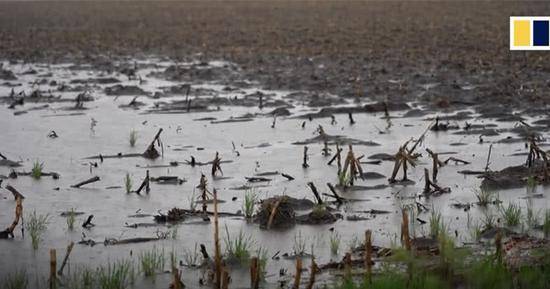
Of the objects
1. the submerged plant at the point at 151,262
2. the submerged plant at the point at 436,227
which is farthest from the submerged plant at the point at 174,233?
the submerged plant at the point at 436,227

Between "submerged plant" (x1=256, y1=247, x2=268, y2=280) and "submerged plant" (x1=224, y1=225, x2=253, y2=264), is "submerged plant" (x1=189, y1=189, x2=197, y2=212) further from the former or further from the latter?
"submerged plant" (x1=256, y1=247, x2=268, y2=280)

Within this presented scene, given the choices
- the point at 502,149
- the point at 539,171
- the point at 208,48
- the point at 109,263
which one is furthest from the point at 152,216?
the point at 208,48

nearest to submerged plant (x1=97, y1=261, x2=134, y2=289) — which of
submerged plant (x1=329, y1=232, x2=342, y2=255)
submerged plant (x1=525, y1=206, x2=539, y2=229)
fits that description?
submerged plant (x1=329, y1=232, x2=342, y2=255)

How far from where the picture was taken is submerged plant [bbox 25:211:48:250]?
8.13 metres

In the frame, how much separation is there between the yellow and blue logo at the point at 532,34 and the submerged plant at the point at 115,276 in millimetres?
15598

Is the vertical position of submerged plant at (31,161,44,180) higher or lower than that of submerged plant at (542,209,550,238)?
higher

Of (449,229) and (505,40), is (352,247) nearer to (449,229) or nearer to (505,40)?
(449,229)

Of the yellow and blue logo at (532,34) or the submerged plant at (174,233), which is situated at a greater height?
the yellow and blue logo at (532,34)

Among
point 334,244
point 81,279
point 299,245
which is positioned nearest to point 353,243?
point 334,244

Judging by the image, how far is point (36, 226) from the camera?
8531mm

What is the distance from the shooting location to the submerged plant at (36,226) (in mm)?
8133

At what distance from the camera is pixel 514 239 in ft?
24.7

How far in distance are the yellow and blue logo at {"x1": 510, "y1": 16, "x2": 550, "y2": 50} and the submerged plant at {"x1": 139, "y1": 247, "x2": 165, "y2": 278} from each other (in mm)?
15155

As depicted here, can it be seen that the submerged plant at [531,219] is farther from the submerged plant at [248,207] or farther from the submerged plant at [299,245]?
the submerged plant at [248,207]
